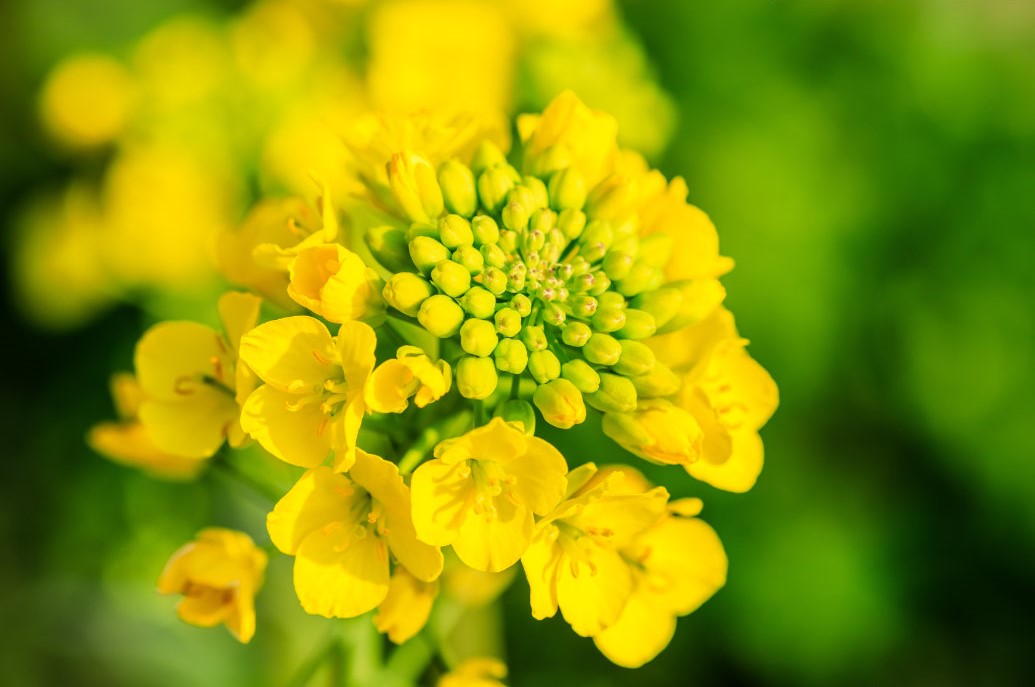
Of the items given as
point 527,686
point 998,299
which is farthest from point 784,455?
point 527,686

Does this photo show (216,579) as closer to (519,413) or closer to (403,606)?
(403,606)

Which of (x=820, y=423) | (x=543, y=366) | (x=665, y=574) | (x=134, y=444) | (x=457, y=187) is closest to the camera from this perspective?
(x=543, y=366)

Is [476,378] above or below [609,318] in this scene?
below

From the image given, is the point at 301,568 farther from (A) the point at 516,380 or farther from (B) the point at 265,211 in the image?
(B) the point at 265,211

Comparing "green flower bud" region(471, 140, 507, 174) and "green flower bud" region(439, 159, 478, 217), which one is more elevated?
"green flower bud" region(471, 140, 507, 174)

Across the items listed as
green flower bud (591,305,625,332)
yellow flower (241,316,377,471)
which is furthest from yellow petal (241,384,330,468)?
green flower bud (591,305,625,332)

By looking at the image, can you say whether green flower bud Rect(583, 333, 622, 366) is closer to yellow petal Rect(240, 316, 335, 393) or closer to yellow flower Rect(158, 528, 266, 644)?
yellow petal Rect(240, 316, 335, 393)

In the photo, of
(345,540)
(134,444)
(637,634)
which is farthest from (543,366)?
(134,444)
